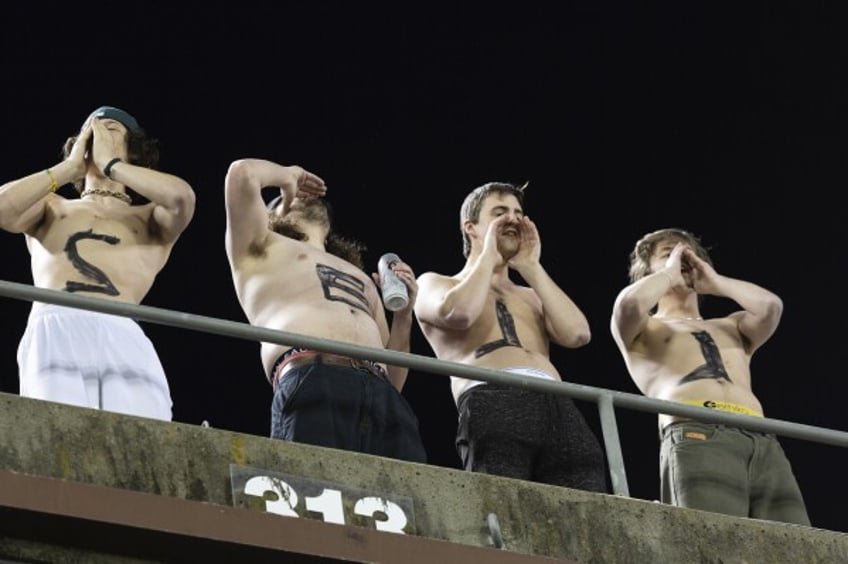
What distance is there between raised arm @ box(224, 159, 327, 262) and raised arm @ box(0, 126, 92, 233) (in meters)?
0.70

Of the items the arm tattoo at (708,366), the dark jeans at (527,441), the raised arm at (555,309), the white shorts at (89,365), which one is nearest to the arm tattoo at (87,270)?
the white shorts at (89,365)

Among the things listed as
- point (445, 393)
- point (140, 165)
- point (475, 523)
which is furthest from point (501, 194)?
point (445, 393)

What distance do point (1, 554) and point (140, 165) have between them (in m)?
2.97

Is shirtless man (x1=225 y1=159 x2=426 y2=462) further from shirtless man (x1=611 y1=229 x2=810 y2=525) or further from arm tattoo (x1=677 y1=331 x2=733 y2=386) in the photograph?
arm tattoo (x1=677 y1=331 x2=733 y2=386)

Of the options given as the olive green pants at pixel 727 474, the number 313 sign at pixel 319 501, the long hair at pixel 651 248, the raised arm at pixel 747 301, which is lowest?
the number 313 sign at pixel 319 501

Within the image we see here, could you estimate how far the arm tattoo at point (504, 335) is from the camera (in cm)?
856

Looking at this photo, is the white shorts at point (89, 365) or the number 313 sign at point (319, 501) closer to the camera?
the number 313 sign at point (319, 501)

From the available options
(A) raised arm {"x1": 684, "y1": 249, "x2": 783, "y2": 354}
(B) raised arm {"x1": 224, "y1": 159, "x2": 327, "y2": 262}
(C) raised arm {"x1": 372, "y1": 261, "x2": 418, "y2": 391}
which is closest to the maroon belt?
(C) raised arm {"x1": 372, "y1": 261, "x2": 418, "y2": 391}

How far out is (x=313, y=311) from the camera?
27.0 feet

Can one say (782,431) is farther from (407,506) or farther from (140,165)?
(140,165)

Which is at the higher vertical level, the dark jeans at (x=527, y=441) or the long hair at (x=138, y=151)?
the long hair at (x=138, y=151)

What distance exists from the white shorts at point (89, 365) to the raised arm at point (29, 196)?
45 centimetres

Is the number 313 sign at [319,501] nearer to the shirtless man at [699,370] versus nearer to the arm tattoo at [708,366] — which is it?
the shirtless man at [699,370]

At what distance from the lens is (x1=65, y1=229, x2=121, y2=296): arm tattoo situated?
26.0ft
